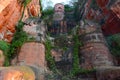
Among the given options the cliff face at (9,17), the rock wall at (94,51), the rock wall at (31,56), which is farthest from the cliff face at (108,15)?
the cliff face at (9,17)

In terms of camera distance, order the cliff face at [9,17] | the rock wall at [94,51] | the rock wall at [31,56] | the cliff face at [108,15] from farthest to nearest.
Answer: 1. the cliff face at [108,15]
2. the rock wall at [94,51]
3. the cliff face at [9,17]
4. the rock wall at [31,56]

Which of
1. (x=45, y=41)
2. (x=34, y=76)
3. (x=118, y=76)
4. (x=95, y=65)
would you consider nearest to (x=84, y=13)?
(x=45, y=41)

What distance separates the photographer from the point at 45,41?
15.2 metres

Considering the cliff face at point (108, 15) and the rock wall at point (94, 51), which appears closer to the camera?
the rock wall at point (94, 51)

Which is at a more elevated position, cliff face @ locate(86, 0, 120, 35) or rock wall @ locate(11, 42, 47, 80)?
cliff face @ locate(86, 0, 120, 35)

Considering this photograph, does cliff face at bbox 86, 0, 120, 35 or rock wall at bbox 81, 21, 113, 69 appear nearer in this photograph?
rock wall at bbox 81, 21, 113, 69

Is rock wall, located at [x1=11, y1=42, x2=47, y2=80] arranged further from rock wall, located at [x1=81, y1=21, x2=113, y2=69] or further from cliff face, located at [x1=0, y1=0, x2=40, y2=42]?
rock wall, located at [x1=81, y1=21, x2=113, y2=69]

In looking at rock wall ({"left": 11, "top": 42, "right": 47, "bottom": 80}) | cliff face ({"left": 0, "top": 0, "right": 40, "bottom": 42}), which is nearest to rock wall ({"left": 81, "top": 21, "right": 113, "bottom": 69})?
rock wall ({"left": 11, "top": 42, "right": 47, "bottom": 80})

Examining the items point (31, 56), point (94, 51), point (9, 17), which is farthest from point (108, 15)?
point (9, 17)

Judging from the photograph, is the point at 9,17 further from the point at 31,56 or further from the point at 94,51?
the point at 94,51

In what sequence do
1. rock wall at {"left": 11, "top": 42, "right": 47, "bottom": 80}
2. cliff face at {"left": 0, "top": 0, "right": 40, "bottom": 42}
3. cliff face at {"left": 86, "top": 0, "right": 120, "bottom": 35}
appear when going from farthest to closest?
cliff face at {"left": 86, "top": 0, "right": 120, "bottom": 35}, cliff face at {"left": 0, "top": 0, "right": 40, "bottom": 42}, rock wall at {"left": 11, "top": 42, "right": 47, "bottom": 80}

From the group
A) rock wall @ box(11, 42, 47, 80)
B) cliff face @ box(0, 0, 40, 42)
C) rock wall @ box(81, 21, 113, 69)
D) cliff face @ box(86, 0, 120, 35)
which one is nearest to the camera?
rock wall @ box(11, 42, 47, 80)

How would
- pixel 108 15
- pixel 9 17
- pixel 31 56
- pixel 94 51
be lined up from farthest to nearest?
pixel 108 15, pixel 9 17, pixel 94 51, pixel 31 56

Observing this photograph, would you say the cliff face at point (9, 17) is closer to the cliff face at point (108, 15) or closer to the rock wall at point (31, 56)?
the rock wall at point (31, 56)
